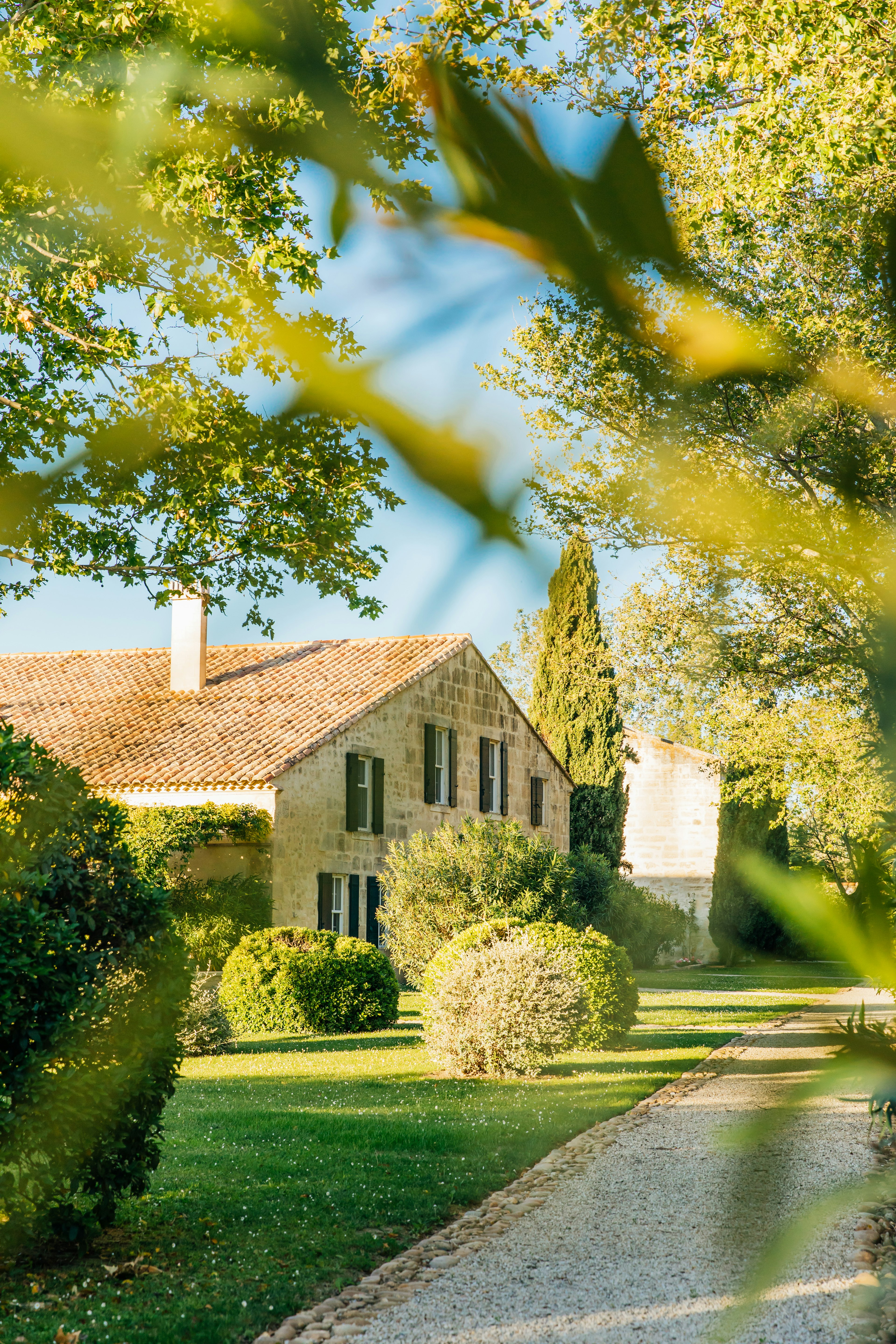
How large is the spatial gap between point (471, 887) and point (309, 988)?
8.38 feet

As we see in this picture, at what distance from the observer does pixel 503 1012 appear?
36.4 ft

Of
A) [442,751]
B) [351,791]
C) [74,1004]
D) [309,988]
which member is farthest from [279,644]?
[351,791]

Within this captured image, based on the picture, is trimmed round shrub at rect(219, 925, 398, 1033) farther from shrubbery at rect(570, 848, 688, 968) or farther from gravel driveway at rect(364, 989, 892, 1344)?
gravel driveway at rect(364, 989, 892, 1344)

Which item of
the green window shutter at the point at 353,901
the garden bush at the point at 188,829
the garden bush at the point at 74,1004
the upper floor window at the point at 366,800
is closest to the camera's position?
the garden bush at the point at 74,1004

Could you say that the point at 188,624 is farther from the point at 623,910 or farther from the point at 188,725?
the point at 623,910

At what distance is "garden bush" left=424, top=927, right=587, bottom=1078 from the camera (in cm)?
1110

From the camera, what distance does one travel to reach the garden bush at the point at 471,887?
15.4m

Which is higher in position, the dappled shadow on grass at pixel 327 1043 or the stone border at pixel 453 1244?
the stone border at pixel 453 1244

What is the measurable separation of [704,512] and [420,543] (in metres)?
0.15

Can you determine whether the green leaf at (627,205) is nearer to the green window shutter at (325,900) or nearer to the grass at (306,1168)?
the grass at (306,1168)

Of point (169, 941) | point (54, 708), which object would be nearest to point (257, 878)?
point (54, 708)

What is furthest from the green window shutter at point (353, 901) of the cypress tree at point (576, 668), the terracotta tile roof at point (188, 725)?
the cypress tree at point (576, 668)

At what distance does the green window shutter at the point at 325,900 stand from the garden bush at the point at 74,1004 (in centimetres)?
1449

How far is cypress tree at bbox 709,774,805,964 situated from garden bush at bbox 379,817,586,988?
14573 millimetres
